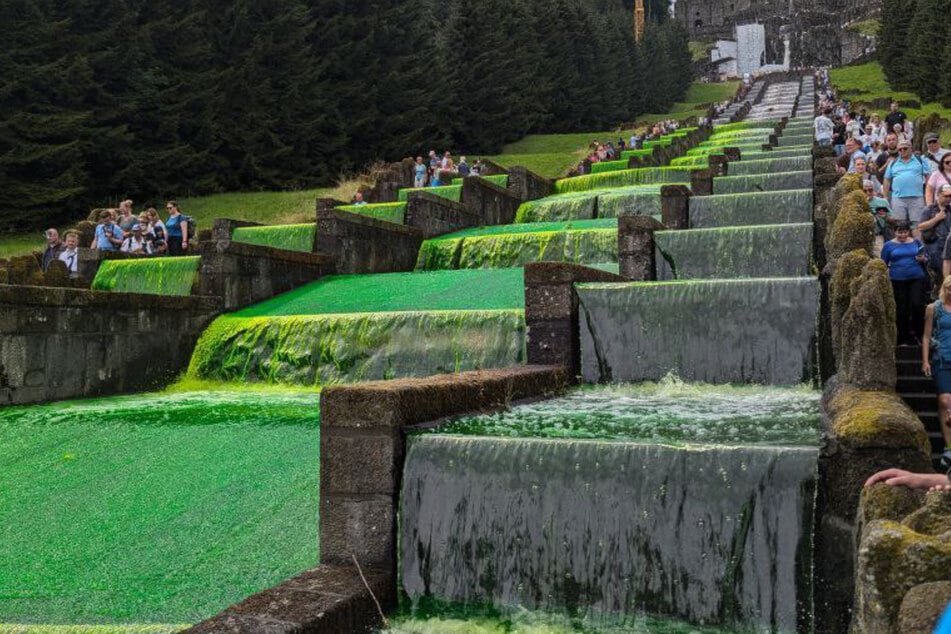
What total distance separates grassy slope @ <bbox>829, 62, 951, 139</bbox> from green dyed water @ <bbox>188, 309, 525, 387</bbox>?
46162 mm

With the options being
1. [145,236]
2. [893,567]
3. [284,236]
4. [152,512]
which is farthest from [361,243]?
[893,567]

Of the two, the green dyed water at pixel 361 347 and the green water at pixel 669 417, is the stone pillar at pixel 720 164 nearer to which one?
the green dyed water at pixel 361 347

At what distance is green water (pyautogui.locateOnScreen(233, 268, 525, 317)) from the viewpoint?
581 inches

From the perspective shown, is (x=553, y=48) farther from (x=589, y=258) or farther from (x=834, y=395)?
(x=834, y=395)

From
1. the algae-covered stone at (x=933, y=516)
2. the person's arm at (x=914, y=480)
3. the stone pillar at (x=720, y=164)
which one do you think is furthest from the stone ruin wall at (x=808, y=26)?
the algae-covered stone at (x=933, y=516)

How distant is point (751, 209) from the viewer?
18172 millimetres

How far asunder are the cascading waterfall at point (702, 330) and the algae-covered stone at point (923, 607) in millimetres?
7502

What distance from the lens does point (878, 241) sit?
15266 millimetres

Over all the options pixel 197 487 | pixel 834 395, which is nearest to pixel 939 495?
pixel 834 395

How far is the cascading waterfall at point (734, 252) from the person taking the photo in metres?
14.0

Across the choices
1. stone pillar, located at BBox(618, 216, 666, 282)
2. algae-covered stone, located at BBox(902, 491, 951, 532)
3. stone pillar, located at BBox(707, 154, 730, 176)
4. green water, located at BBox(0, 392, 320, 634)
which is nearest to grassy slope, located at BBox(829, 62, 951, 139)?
stone pillar, located at BBox(707, 154, 730, 176)

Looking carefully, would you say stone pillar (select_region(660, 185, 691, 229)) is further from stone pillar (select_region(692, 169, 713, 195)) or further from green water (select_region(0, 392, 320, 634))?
green water (select_region(0, 392, 320, 634))

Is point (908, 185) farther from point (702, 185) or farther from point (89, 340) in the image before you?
point (89, 340)

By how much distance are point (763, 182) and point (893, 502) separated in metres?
19.5
